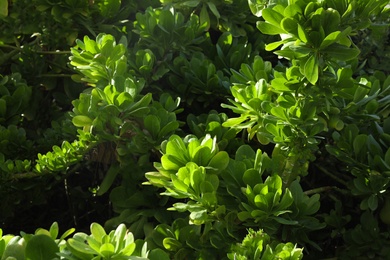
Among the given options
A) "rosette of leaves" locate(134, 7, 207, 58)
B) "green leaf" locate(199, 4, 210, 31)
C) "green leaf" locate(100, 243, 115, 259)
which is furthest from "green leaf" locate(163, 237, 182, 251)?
"green leaf" locate(199, 4, 210, 31)

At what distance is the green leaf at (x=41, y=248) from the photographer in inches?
42.4

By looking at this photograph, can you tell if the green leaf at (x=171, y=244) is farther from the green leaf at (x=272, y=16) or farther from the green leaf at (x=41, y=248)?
the green leaf at (x=272, y=16)

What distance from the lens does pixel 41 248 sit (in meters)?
1.08

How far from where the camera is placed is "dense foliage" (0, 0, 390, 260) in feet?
4.28

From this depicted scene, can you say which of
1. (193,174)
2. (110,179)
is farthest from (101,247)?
(110,179)

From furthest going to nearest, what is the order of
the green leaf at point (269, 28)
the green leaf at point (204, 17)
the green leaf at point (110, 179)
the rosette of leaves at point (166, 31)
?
the green leaf at point (204, 17), the rosette of leaves at point (166, 31), the green leaf at point (110, 179), the green leaf at point (269, 28)

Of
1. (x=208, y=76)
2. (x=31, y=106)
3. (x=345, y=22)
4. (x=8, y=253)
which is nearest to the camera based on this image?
(x=8, y=253)

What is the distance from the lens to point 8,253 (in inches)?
41.8

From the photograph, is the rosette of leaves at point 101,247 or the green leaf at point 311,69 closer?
the rosette of leaves at point 101,247

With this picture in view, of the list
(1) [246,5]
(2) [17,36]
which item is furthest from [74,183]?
(1) [246,5]

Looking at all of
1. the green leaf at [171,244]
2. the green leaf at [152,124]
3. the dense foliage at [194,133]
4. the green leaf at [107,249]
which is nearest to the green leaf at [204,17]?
the dense foliage at [194,133]

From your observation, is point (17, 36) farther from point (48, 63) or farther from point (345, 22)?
point (345, 22)

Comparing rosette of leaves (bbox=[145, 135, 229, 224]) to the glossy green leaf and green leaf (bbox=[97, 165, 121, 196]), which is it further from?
the glossy green leaf

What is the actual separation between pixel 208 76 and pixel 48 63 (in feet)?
2.27
